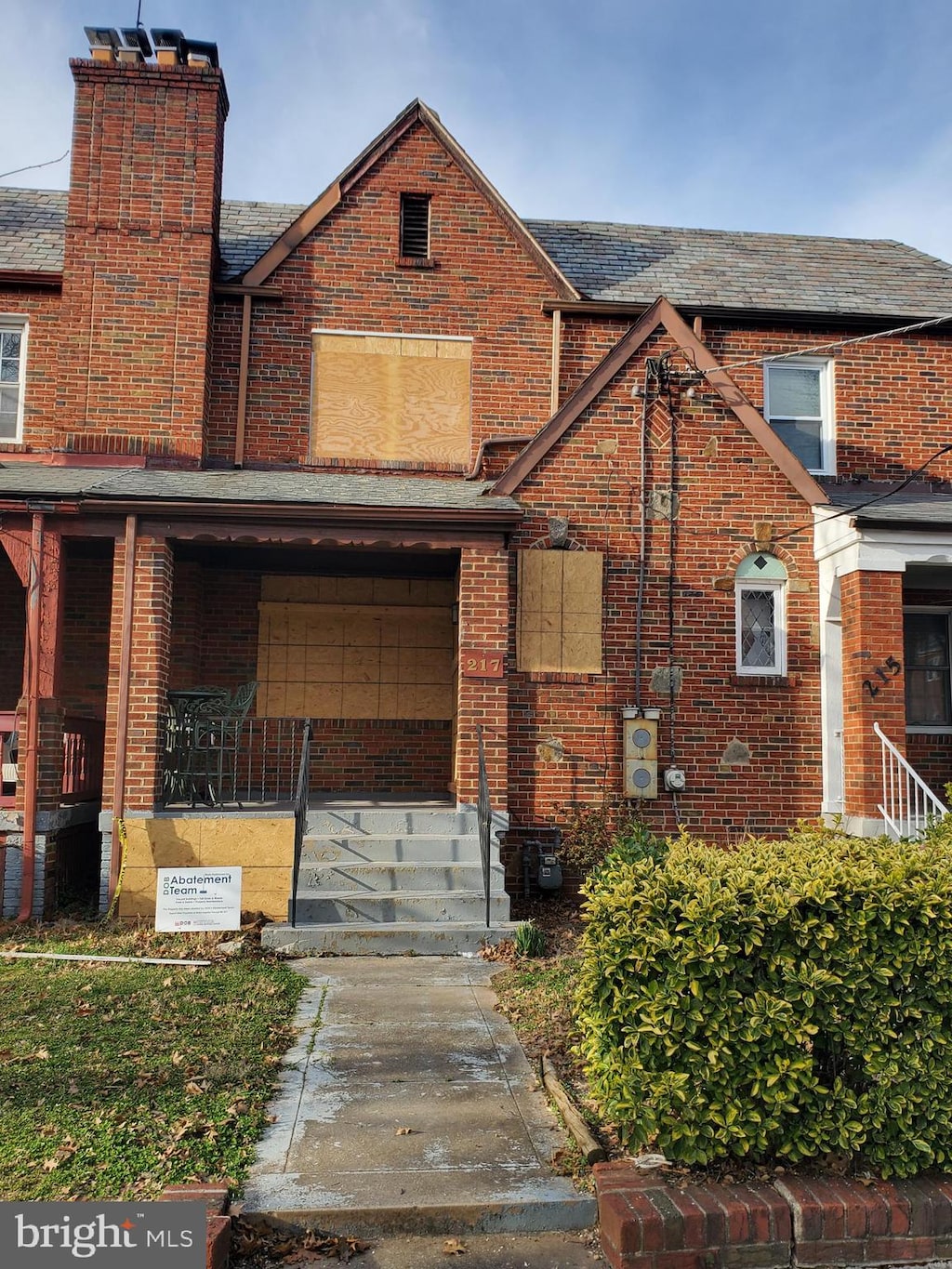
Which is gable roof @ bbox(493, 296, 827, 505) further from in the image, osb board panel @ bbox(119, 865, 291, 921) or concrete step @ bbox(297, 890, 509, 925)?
osb board panel @ bbox(119, 865, 291, 921)

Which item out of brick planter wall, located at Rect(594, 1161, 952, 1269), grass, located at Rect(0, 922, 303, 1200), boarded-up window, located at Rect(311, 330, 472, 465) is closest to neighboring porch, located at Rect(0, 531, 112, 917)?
grass, located at Rect(0, 922, 303, 1200)

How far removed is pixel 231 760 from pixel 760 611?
5.90 metres

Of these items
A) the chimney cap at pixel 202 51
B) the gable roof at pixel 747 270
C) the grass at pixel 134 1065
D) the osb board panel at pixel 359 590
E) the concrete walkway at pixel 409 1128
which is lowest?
the concrete walkway at pixel 409 1128

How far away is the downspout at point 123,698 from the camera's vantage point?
911cm

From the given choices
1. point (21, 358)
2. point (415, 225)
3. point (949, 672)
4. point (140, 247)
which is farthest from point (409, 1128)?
point (415, 225)

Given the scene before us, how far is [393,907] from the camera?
8.44 m

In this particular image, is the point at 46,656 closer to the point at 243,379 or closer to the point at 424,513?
the point at 424,513

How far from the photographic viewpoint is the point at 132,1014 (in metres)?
6.30

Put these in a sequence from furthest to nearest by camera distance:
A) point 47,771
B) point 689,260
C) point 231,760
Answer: point 689,260, point 231,760, point 47,771

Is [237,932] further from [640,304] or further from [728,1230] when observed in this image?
[640,304]

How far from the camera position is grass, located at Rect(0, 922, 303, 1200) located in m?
4.20

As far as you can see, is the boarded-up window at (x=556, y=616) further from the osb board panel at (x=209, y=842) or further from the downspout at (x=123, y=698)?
the downspout at (x=123, y=698)

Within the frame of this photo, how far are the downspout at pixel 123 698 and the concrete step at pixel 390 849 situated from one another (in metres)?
1.68

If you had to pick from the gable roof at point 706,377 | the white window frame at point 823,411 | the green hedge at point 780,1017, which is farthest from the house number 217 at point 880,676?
the green hedge at point 780,1017
